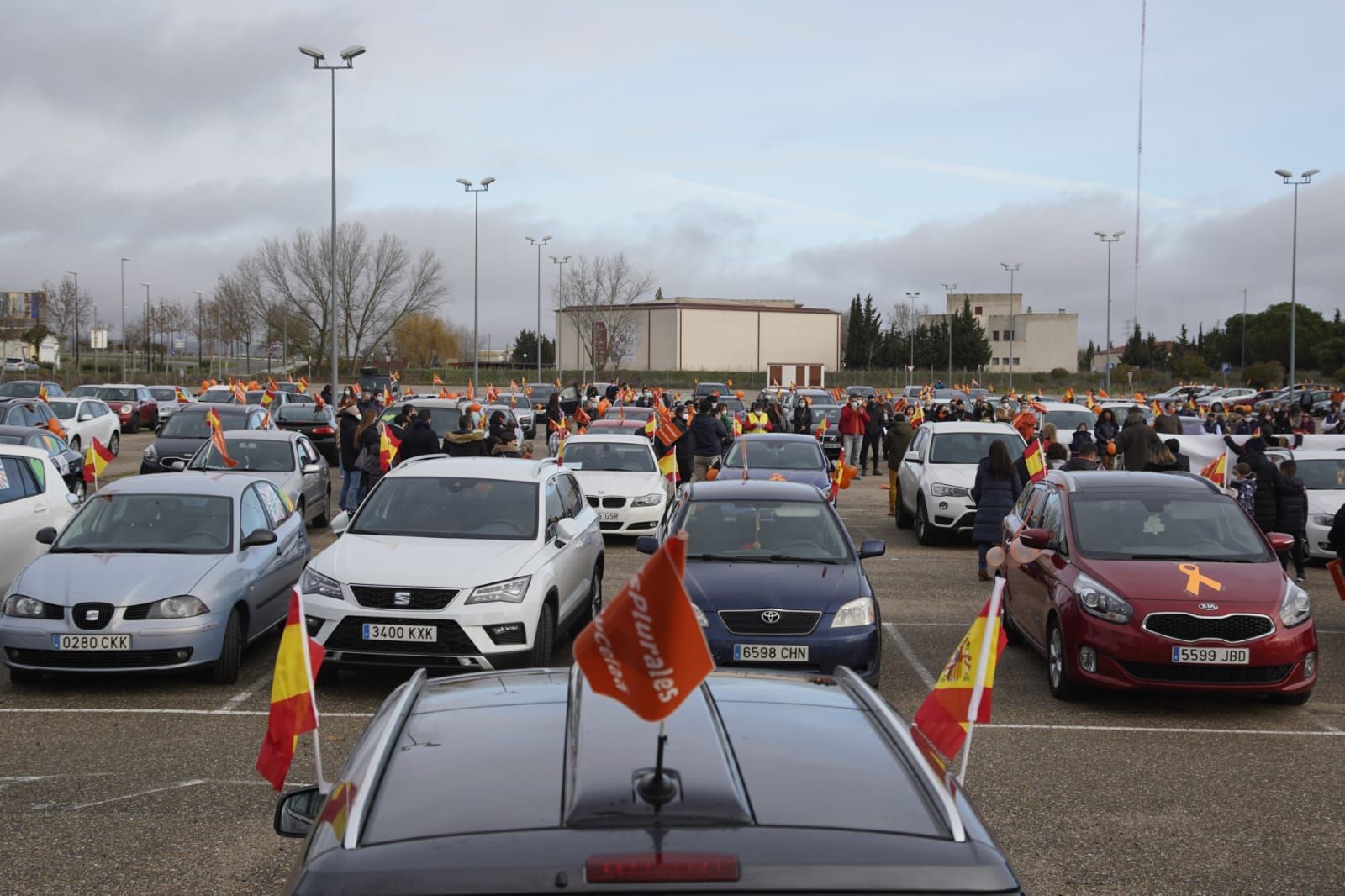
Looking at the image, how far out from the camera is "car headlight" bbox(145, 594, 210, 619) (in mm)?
9352

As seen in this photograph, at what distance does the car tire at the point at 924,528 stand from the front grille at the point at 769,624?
980cm

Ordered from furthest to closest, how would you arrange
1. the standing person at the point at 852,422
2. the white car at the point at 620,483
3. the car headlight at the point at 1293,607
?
the standing person at the point at 852,422, the white car at the point at 620,483, the car headlight at the point at 1293,607

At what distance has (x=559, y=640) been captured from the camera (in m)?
11.2

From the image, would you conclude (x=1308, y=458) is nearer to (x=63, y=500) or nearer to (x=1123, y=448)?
(x=1123, y=448)

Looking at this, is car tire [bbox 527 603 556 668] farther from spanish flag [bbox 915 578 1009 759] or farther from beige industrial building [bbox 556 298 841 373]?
beige industrial building [bbox 556 298 841 373]

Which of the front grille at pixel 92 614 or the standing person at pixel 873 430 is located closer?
the front grille at pixel 92 614

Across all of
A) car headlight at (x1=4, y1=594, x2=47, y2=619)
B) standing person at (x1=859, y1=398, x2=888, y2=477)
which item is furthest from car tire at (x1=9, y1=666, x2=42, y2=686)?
standing person at (x1=859, y1=398, x2=888, y2=477)

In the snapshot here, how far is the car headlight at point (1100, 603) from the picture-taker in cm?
902

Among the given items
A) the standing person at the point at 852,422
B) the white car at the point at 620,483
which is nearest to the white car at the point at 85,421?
the white car at the point at 620,483

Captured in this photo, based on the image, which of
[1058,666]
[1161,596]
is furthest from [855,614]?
[1161,596]

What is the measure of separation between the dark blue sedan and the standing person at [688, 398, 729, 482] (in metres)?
11.7

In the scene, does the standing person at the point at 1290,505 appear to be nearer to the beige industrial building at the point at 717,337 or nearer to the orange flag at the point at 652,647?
the orange flag at the point at 652,647

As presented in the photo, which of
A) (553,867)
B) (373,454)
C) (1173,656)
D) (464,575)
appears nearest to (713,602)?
(464,575)

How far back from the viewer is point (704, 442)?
2344 cm
